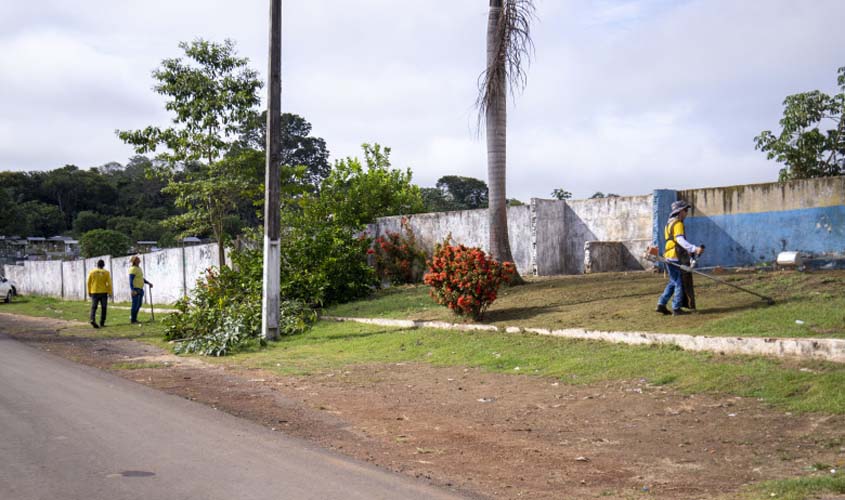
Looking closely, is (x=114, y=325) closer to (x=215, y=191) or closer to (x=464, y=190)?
(x=215, y=191)

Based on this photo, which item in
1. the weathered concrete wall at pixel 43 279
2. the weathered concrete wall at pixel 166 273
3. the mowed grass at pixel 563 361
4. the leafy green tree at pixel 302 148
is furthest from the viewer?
the leafy green tree at pixel 302 148

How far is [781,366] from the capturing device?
777cm

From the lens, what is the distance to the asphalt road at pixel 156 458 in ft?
15.3

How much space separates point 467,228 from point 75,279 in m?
25.0

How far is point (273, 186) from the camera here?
14516 mm

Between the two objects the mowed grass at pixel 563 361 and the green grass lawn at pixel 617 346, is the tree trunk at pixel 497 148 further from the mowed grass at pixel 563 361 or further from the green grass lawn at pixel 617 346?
the mowed grass at pixel 563 361

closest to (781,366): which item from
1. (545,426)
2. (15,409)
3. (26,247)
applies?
(545,426)

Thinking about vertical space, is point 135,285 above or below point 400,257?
below

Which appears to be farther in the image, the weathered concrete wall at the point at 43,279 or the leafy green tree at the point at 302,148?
the leafy green tree at the point at 302,148

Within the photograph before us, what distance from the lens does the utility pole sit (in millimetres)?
14305

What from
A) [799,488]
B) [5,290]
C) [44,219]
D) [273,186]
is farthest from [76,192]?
[799,488]

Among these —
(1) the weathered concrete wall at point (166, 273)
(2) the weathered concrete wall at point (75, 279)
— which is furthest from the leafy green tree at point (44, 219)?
(1) the weathered concrete wall at point (166, 273)

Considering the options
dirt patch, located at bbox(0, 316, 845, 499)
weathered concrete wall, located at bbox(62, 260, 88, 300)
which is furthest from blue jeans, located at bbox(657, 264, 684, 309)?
weathered concrete wall, located at bbox(62, 260, 88, 300)

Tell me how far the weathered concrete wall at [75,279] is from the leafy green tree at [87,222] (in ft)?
98.3
